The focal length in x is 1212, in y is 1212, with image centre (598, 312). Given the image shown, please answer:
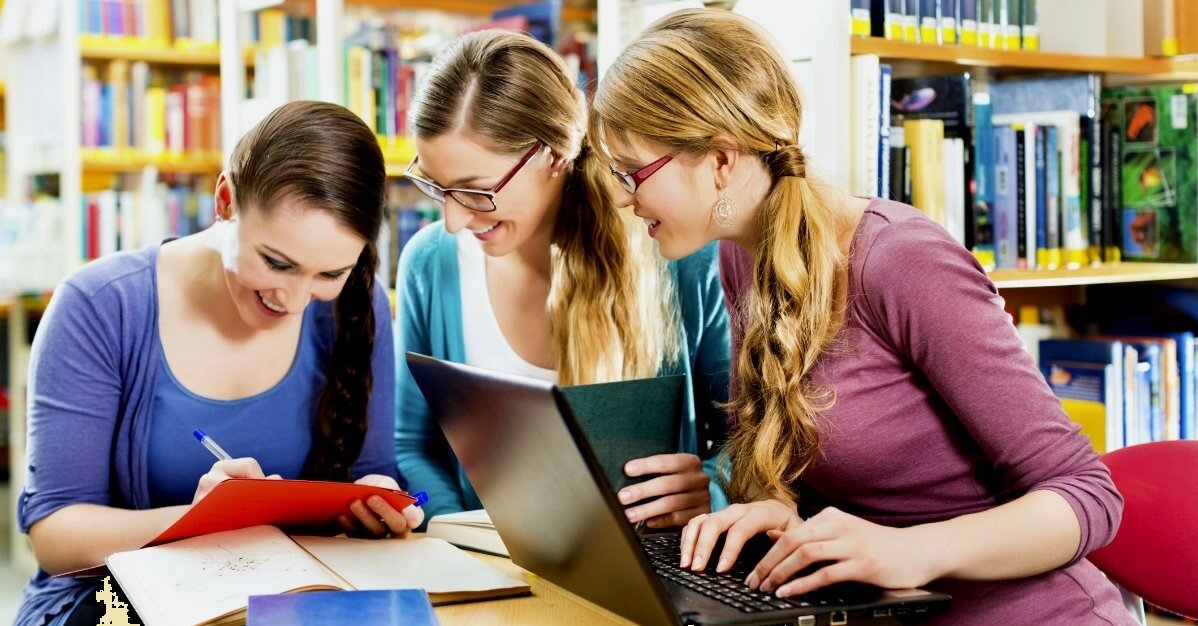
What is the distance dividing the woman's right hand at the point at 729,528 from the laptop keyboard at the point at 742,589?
13mm

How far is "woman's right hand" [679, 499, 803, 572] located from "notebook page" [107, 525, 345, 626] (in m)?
Answer: 0.34

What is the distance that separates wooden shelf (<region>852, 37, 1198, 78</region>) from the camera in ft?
6.70

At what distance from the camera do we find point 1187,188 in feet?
8.20

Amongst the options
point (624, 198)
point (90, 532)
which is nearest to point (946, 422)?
point (624, 198)

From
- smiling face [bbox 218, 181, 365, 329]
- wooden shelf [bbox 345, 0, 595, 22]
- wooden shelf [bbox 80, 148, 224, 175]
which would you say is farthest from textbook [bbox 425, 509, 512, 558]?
wooden shelf [bbox 80, 148, 224, 175]

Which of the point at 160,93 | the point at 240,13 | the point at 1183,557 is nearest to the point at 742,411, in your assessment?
the point at 1183,557

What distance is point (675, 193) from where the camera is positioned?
1408 millimetres

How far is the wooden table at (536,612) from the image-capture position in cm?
115

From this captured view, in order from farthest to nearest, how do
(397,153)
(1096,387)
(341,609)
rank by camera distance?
(397,153), (1096,387), (341,609)

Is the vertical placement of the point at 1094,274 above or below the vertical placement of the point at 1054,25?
below

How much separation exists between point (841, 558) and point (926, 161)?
125 centimetres

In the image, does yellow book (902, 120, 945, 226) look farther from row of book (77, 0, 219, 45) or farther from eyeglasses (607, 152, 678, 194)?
row of book (77, 0, 219, 45)

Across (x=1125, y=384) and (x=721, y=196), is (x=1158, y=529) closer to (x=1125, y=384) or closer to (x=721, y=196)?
(x=721, y=196)

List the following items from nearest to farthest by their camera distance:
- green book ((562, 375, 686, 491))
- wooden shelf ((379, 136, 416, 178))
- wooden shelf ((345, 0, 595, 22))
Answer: green book ((562, 375, 686, 491)) → wooden shelf ((379, 136, 416, 178)) → wooden shelf ((345, 0, 595, 22))
